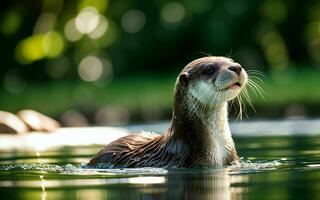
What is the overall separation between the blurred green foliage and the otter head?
1353cm

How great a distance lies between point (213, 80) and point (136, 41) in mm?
16941

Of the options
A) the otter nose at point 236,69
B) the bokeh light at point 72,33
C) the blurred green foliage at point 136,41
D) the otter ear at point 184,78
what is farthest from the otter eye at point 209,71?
the bokeh light at point 72,33

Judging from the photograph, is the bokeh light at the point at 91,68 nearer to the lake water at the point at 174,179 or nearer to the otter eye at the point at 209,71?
the lake water at the point at 174,179

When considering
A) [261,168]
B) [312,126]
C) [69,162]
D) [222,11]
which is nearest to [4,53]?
[222,11]

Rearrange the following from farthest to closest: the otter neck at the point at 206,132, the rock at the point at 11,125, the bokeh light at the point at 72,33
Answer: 1. the bokeh light at the point at 72,33
2. the rock at the point at 11,125
3. the otter neck at the point at 206,132

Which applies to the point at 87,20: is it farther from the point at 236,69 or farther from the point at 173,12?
the point at 236,69

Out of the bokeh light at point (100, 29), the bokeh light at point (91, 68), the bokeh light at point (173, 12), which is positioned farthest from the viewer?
the bokeh light at point (173, 12)

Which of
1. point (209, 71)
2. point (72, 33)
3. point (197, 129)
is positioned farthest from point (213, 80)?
point (72, 33)

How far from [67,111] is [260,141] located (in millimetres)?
7035

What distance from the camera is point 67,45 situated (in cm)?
2516

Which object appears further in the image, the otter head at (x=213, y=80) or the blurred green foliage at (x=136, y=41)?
the blurred green foliage at (x=136, y=41)

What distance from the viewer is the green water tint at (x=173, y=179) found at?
24.3 ft

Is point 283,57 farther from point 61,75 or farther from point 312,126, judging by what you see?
point 312,126

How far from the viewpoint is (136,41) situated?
26.4 m
